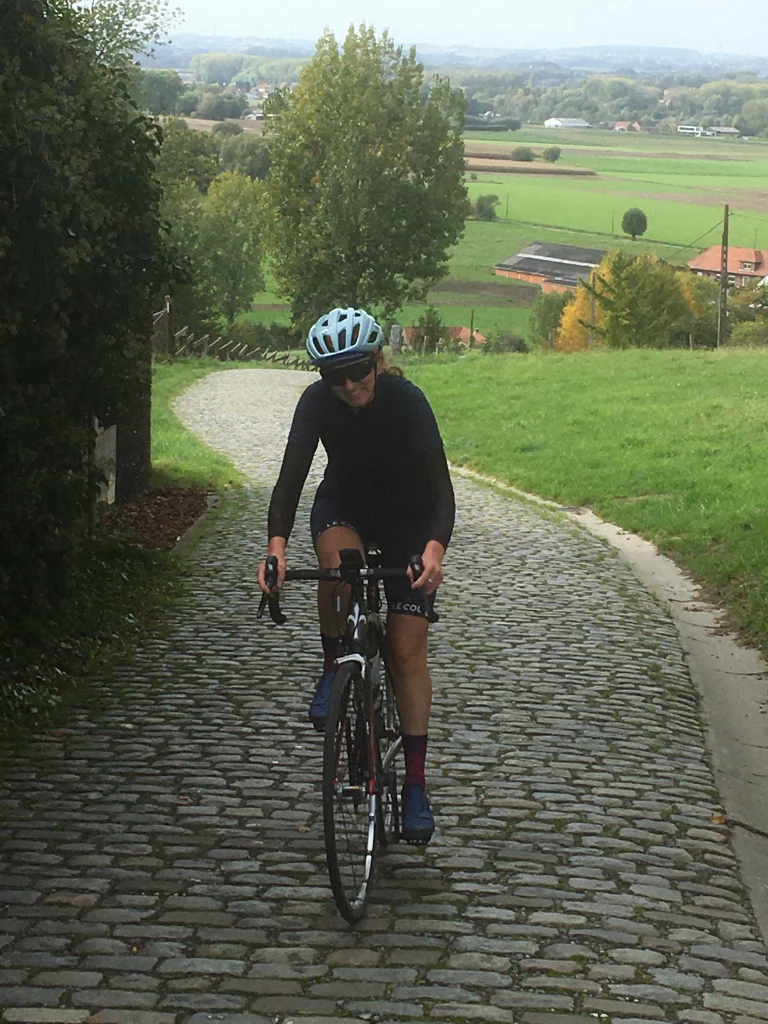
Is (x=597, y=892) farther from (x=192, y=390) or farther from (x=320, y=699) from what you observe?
(x=192, y=390)

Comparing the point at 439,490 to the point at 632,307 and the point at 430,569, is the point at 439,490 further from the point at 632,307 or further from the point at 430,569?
the point at 632,307

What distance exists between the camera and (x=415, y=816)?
5.75m

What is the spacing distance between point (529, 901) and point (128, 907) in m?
1.41

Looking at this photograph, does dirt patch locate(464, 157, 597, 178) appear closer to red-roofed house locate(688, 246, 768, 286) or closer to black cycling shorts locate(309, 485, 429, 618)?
red-roofed house locate(688, 246, 768, 286)

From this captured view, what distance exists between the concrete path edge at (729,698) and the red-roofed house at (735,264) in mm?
112057

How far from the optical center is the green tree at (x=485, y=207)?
140 m

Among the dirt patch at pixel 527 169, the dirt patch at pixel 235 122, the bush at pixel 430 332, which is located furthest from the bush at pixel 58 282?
the dirt patch at pixel 527 169

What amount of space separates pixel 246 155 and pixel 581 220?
105 feet

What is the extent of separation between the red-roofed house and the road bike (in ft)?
393

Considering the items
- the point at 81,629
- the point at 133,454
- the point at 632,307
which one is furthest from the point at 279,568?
the point at 632,307

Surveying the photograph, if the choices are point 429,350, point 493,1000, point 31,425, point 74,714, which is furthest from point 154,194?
point 429,350

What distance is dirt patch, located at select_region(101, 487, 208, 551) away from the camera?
1369 centimetres

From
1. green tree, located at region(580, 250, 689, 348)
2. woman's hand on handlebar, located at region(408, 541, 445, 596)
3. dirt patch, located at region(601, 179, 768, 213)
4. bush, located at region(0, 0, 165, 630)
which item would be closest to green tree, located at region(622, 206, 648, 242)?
dirt patch, located at region(601, 179, 768, 213)

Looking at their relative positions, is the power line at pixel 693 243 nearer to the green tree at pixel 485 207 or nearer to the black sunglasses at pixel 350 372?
the green tree at pixel 485 207
